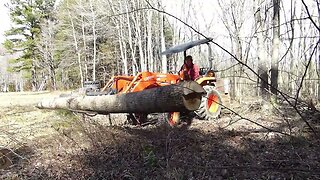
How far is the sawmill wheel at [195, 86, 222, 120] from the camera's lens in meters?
8.84

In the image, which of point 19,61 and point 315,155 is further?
point 19,61

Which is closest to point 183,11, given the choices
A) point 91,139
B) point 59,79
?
point 91,139

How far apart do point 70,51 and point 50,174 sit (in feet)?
105

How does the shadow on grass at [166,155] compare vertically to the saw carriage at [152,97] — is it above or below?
below

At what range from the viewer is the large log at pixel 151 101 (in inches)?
162

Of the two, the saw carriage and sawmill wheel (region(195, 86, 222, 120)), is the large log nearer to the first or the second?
the saw carriage

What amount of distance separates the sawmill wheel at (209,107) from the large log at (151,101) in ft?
11.4

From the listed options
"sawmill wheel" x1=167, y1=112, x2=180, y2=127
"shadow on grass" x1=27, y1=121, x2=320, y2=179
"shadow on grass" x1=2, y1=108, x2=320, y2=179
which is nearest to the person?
"sawmill wheel" x1=167, y1=112, x2=180, y2=127

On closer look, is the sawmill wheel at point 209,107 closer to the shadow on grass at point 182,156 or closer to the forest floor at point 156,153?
the forest floor at point 156,153

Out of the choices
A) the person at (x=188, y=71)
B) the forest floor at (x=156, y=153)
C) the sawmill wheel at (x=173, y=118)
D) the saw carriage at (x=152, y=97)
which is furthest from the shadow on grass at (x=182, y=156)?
the person at (x=188, y=71)

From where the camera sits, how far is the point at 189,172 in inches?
179

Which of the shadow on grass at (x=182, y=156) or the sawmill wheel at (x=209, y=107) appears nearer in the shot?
the shadow on grass at (x=182, y=156)

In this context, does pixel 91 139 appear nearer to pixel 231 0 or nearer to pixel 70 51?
pixel 231 0

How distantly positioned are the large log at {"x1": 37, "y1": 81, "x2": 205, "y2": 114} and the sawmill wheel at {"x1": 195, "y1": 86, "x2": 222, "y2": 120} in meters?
3.48
